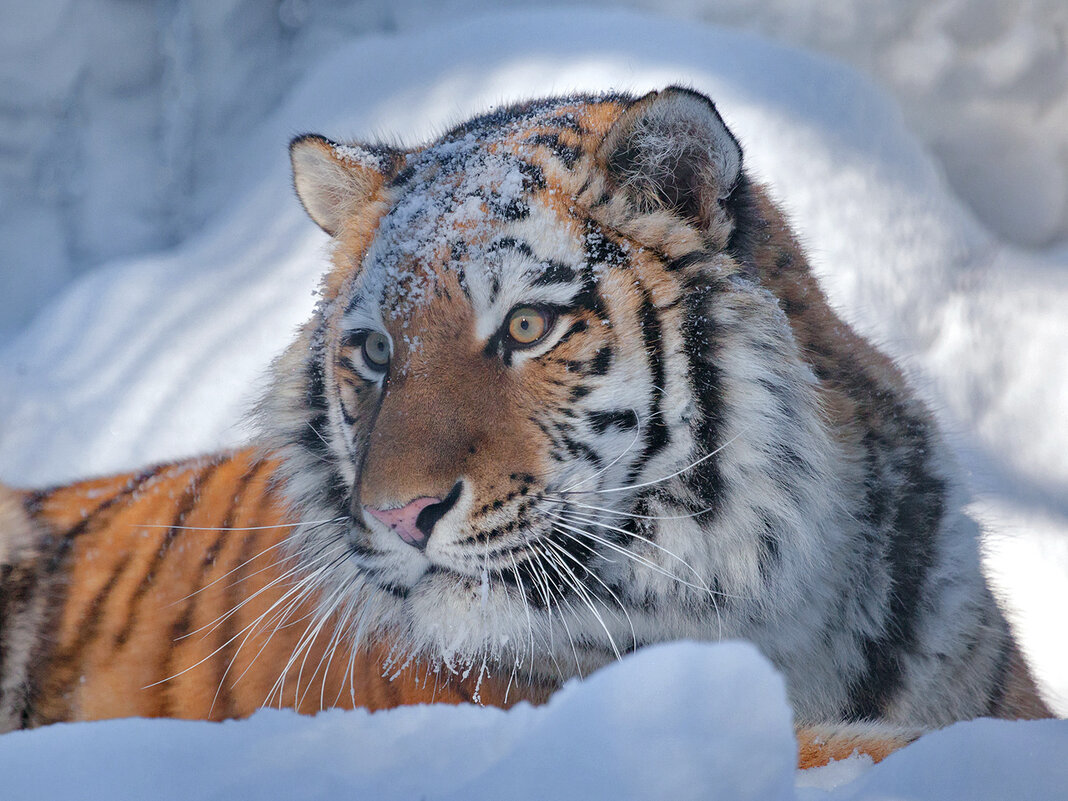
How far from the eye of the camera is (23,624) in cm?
96

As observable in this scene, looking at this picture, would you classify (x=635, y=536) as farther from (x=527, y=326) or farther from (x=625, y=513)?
(x=527, y=326)

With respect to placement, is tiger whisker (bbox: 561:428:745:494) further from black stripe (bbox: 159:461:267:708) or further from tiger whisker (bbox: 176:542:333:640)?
black stripe (bbox: 159:461:267:708)

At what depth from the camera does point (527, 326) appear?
0.66 meters

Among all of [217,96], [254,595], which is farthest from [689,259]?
[217,96]

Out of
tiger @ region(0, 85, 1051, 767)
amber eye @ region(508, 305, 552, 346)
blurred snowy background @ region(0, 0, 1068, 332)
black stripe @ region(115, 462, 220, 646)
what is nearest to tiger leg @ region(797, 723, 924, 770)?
tiger @ region(0, 85, 1051, 767)

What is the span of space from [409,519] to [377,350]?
0.60 feet

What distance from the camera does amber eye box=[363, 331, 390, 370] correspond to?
719 mm

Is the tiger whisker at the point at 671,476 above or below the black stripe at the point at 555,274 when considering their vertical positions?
below

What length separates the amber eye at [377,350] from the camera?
2.36 ft

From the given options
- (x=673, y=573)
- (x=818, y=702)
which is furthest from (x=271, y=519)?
(x=818, y=702)

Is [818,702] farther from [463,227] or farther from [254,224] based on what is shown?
[254,224]

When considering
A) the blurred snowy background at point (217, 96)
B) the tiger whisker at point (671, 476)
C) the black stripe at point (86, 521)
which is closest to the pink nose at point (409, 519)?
the tiger whisker at point (671, 476)

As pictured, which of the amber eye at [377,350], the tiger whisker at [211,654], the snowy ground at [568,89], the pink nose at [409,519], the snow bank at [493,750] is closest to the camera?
the snow bank at [493,750]

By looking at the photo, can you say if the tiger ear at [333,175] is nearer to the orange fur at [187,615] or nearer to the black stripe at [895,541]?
the orange fur at [187,615]
